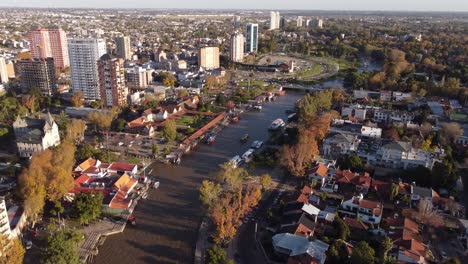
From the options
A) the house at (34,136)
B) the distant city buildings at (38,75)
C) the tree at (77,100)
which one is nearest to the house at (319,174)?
the house at (34,136)

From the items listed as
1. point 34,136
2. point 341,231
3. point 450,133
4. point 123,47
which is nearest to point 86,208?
point 34,136

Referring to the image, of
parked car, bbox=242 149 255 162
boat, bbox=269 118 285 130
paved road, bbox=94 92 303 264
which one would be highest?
boat, bbox=269 118 285 130

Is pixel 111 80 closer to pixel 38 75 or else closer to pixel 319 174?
pixel 38 75

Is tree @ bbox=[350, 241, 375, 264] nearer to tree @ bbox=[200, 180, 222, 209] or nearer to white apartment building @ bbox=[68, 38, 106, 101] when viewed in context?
tree @ bbox=[200, 180, 222, 209]

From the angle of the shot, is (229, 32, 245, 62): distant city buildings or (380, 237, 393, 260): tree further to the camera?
(229, 32, 245, 62): distant city buildings

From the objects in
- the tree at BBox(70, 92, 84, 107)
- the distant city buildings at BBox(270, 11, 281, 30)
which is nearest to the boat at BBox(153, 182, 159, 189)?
the tree at BBox(70, 92, 84, 107)
